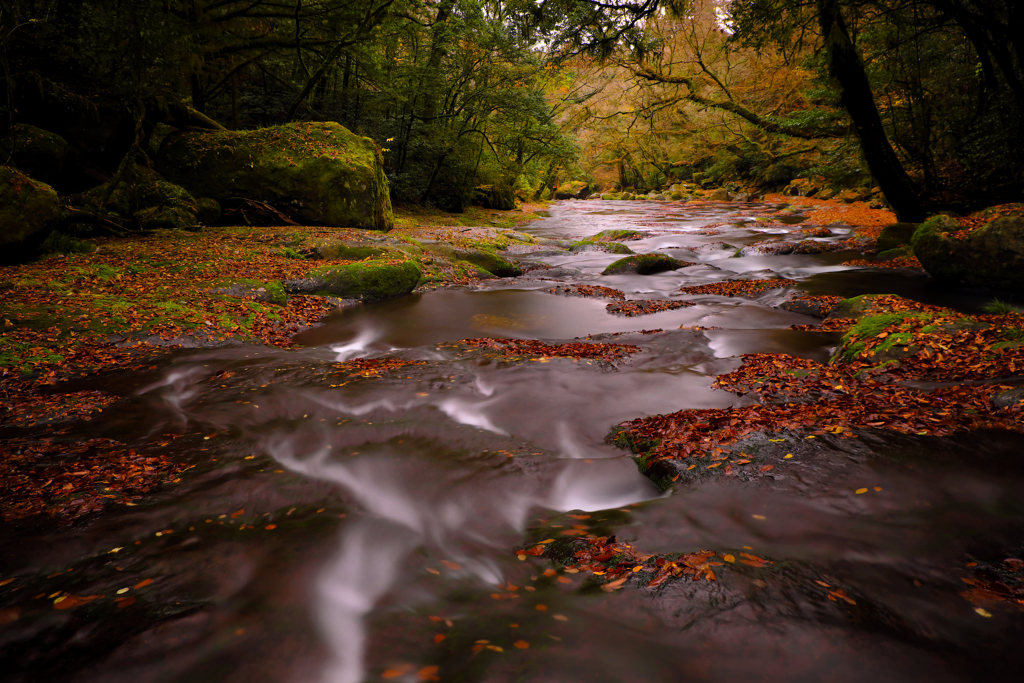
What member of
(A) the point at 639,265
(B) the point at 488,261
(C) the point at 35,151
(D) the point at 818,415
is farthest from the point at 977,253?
(C) the point at 35,151

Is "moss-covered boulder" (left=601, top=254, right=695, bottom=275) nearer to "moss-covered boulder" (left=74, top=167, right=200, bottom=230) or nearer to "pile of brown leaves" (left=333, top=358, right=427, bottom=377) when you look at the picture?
"pile of brown leaves" (left=333, top=358, right=427, bottom=377)

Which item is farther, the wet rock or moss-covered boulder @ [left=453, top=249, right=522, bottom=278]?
moss-covered boulder @ [left=453, top=249, right=522, bottom=278]

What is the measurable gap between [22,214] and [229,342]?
5.18 metres

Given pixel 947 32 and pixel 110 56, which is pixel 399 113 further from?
pixel 947 32

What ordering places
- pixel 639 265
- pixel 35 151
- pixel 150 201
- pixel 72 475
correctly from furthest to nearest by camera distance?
pixel 639 265, pixel 150 201, pixel 35 151, pixel 72 475

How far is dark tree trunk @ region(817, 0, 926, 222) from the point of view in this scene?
11.0 meters

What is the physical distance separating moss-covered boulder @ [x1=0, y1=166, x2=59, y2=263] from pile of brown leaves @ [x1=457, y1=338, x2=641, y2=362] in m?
7.94

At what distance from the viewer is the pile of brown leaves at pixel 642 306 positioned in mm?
9789

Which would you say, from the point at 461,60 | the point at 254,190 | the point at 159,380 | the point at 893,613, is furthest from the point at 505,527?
the point at 461,60

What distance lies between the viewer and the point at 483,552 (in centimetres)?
286

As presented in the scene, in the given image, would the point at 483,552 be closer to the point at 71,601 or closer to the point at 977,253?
the point at 71,601

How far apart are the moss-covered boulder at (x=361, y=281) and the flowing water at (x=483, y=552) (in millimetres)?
4766

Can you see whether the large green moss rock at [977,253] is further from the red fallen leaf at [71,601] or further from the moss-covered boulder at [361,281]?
the red fallen leaf at [71,601]

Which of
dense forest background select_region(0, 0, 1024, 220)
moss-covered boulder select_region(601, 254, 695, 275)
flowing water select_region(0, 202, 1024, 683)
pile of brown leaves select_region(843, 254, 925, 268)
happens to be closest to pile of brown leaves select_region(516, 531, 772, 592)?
flowing water select_region(0, 202, 1024, 683)
